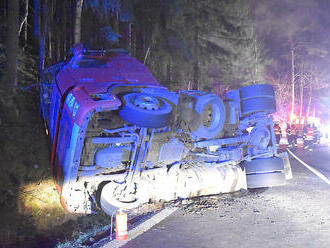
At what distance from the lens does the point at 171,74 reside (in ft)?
74.9

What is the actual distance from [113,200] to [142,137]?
1137 millimetres

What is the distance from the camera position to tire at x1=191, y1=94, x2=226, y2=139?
17.9 ft

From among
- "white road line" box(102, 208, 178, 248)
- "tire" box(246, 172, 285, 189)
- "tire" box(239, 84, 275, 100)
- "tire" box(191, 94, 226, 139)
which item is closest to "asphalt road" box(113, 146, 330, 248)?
"white road line" box(102, 208, 178, 248)

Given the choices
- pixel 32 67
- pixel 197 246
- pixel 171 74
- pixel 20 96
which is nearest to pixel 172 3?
pixel 171 74

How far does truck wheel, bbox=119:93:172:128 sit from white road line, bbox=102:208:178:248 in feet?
4.66

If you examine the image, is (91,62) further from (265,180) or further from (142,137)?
(265,180)

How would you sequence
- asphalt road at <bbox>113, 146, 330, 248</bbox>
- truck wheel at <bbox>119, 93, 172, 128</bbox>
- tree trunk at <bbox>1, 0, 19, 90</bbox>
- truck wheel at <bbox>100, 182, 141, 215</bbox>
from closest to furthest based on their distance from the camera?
asphalt road at <bbox>113, 146, 330, 248</bbox> → truck wheel at <bbox>119, 93, 172, 128</bbox> → truck wheel at <bbox>100, 182, 141, 215</bbox> → tree trunk at <bbox>1, 0, 19, 90</bbox>

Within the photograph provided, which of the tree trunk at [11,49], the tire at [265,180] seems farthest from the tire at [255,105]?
the tree trunk at [11,49]

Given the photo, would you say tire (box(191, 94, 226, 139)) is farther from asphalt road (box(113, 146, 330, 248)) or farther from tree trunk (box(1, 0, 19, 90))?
tree trunk (box(1, 0, 19, 90))

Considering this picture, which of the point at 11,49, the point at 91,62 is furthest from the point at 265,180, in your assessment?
the point at 11,49

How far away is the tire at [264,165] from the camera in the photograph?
6219 millimetres

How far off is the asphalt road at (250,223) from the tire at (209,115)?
1289mm

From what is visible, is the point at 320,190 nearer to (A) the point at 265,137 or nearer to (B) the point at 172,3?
(A) the point at 265,137

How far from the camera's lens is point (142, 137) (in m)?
4.93
